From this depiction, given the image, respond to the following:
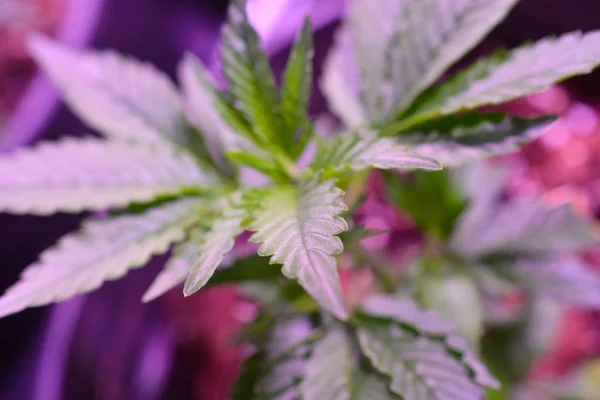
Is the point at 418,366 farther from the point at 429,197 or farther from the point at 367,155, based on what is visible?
the point at 429,197

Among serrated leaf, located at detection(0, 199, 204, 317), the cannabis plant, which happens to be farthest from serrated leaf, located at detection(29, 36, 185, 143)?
serrated leaf, located at detection(0, 199, 204, 317)

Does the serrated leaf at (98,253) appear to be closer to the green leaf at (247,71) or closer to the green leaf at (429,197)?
the green leaf at (247,71)

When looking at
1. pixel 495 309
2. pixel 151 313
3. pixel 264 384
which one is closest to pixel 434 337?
pixel 264 384

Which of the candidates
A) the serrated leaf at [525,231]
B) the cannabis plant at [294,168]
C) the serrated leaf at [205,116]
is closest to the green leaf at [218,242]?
the cannabis plant at [294,168]

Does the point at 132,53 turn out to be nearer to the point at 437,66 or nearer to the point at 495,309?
the point at 437,66

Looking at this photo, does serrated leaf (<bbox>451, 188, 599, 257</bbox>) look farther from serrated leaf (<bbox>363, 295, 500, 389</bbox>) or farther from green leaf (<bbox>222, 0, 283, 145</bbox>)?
green leaf (<bbox>222, 0, 283, 145</bbox>)
